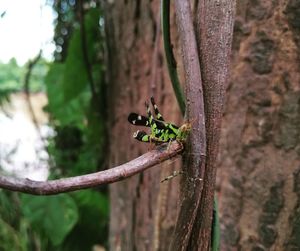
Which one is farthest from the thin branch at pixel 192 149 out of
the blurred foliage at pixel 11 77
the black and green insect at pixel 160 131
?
the blurred foliage at pixel 11 77

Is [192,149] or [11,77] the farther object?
[11,77]

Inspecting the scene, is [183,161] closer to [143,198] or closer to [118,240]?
[143,198]

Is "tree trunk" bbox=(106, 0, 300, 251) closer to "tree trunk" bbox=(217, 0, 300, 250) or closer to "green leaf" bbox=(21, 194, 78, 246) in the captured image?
"tree trunk" bbox=(217, 0, 300, 250)

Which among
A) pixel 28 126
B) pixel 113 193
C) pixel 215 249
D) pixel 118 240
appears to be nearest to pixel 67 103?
pixel 113 193

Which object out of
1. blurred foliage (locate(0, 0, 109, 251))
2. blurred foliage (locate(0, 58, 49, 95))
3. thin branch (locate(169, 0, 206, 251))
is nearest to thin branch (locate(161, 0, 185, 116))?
thin branch (locate(169, 0, 206, 251))

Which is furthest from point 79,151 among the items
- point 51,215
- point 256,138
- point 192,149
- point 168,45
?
point 192,149

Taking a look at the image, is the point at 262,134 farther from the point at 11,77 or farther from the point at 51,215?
the point at 11,77
